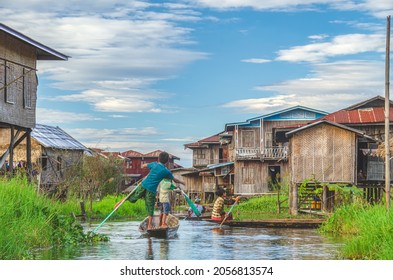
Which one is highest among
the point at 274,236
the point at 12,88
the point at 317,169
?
the point at 12,88

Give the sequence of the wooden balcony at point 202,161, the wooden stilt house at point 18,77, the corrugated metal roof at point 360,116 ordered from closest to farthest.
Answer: the wooden stilt house at point 18,77
the corrugated metal roof at point 360,116
the wooden balcony at point 202,161

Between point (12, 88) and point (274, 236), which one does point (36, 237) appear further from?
point (12, 88)

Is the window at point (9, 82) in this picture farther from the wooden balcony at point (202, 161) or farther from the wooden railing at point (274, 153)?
the wooden balcony at point (202, 161)

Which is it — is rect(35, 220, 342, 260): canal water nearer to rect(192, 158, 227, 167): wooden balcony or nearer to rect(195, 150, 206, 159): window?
rect(192, 158, 227, 167): wooden balcony

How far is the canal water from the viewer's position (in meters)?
12.7

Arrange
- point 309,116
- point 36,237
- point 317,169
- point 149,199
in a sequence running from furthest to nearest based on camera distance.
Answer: point 309,116, point 317,169, point 149,199, point 36,237

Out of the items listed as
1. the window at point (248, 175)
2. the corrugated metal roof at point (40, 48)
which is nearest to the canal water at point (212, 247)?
the corrugated metal roof at point (40, 48)

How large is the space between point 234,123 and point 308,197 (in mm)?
11774

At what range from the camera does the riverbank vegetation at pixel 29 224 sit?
11.2m

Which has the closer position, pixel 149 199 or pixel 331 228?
pixel 149 199

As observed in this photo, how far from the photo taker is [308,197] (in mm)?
27656

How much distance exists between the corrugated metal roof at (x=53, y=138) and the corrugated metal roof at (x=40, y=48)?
1150 centimetres
